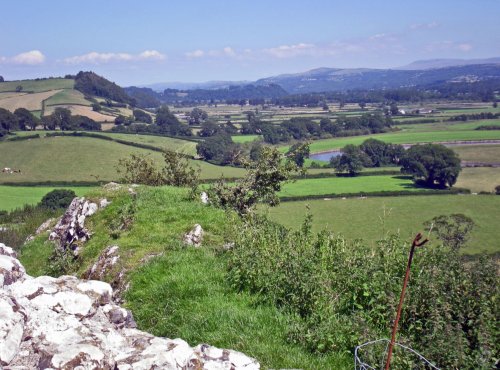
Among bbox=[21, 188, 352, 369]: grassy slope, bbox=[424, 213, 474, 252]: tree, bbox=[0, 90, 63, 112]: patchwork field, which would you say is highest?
bbox=[0, 90, 63, 112]: patchwork field

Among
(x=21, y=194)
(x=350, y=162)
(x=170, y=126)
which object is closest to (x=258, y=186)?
(x=21, y=194)

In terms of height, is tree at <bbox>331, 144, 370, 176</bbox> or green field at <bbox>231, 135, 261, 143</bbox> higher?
green field at <bbox>231, 135, 261, 143</bbox>

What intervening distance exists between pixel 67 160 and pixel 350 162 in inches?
2523

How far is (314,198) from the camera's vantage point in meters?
80.2

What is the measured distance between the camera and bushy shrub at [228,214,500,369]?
27.7ft

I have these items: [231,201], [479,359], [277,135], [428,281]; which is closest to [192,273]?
[428,281]

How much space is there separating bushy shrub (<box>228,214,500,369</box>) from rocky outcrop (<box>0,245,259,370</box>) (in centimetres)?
222

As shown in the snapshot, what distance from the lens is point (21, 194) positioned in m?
77.8

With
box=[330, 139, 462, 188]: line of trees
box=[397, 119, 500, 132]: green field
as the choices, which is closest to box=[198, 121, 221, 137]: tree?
box=[330, 139, 462, 188]: line of trees

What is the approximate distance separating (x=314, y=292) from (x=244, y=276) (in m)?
2.62

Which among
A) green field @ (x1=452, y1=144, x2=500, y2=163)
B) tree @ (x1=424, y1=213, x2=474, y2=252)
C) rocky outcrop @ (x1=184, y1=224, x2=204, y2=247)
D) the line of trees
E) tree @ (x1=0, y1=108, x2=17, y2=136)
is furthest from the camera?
tree @ (x1=0, y1=108, x2=17, y2=136)

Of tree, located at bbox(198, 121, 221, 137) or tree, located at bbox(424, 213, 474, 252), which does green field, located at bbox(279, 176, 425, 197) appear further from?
tree, located at bbox(198, 121, 221, 137)

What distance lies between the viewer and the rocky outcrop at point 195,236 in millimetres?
16359

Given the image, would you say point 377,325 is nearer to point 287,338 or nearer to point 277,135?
point 287,338
